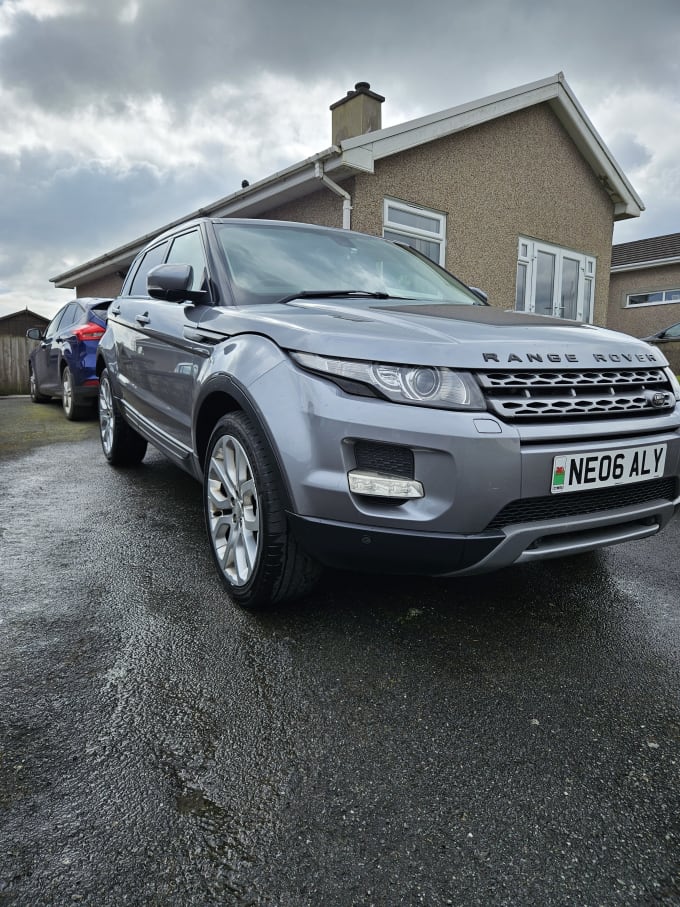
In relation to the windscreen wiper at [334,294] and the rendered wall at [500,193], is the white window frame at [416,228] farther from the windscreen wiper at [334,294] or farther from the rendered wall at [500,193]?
the windscreen wiper at [334,294]

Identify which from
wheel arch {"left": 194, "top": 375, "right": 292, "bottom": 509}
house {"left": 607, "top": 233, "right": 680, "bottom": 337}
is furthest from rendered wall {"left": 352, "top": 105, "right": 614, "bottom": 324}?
house {"left": 607, "top": 233, "right": 680, "bottom": 337}

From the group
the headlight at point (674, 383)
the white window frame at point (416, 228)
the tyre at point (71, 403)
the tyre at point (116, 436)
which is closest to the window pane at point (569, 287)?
the white window frame at point (416, 228)

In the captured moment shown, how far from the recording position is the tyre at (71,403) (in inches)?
320

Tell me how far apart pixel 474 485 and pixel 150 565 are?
1.80 meters

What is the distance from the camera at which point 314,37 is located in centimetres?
937

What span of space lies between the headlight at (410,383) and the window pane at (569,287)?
11.8m

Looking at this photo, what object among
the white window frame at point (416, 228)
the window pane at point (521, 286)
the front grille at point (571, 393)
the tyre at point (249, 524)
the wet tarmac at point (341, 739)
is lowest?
the wet tarmac at point (341, 739)

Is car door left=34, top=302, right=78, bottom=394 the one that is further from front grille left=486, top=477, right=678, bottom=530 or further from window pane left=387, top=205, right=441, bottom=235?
front grille left=486, top=477, right=678, bottom=530

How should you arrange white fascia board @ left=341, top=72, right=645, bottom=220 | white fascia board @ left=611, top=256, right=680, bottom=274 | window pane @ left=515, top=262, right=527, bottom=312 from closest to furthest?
white fascia board @ left=341, top=72, right=645, bottom=220, window pane @ left=515, top=262, right=527, bottom=312, white fascia board @ left=611, top=256, right=680, bottom=274

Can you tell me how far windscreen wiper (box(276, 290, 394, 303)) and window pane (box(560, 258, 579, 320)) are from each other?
10.7 m

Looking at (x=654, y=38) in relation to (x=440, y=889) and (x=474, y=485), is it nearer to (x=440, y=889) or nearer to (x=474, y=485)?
(x=474, y=485)

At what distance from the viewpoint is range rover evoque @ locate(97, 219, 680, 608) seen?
2010 millimetres

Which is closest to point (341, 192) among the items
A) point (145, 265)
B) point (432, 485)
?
point (145, 265)

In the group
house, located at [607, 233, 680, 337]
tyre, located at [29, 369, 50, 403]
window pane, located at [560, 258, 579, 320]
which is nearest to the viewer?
tyre, located at [29, 369, 50, 403]
